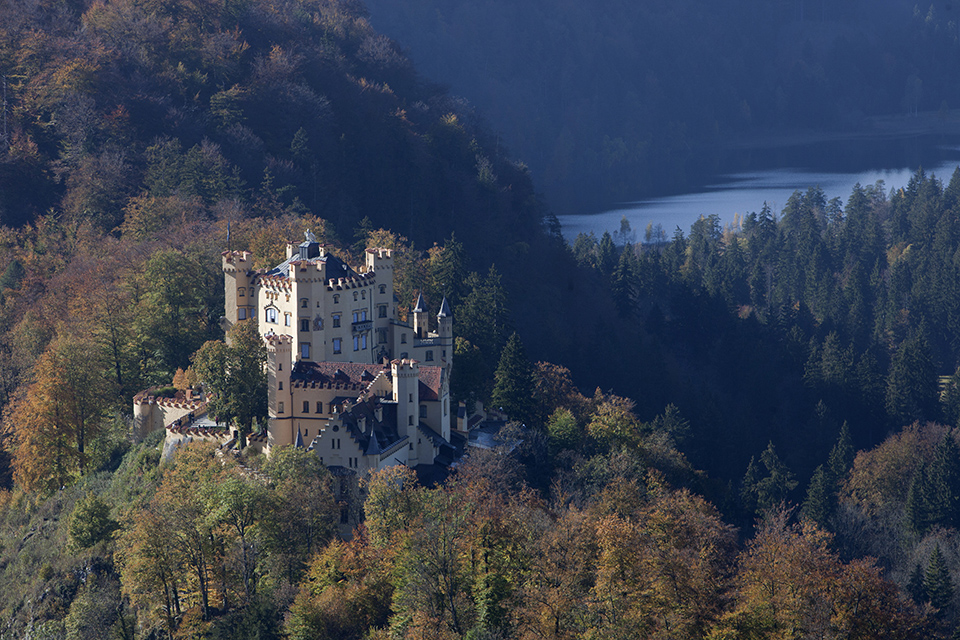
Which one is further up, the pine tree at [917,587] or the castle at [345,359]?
the castle at [345,359]

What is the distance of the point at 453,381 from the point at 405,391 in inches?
479

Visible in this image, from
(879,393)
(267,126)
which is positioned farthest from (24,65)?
(879,393)

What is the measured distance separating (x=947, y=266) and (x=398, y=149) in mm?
88891

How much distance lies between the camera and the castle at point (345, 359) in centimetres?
6612

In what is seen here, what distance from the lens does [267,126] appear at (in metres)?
131

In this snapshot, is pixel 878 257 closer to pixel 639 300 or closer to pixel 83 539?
pixel 639 300

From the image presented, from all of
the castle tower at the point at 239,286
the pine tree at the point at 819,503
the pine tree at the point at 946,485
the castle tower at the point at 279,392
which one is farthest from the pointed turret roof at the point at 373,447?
the pine tree at the point at 946,485

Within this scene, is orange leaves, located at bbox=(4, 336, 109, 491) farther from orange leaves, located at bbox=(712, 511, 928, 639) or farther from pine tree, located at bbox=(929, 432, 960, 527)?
pine tree, located at bbox=(929, 432, 960, 527)

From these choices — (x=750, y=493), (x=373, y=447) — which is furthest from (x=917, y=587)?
(x=373, y=447)

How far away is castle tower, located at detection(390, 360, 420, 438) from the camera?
67.4 meters

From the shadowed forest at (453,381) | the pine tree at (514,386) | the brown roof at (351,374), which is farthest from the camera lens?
the pine tree at (514,386)

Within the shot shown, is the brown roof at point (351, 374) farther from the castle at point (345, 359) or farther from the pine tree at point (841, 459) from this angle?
the pine tree at point (841, 459)

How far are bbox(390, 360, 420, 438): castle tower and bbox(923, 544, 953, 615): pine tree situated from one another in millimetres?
35575

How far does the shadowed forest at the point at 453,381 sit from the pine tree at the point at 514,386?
23 cm
